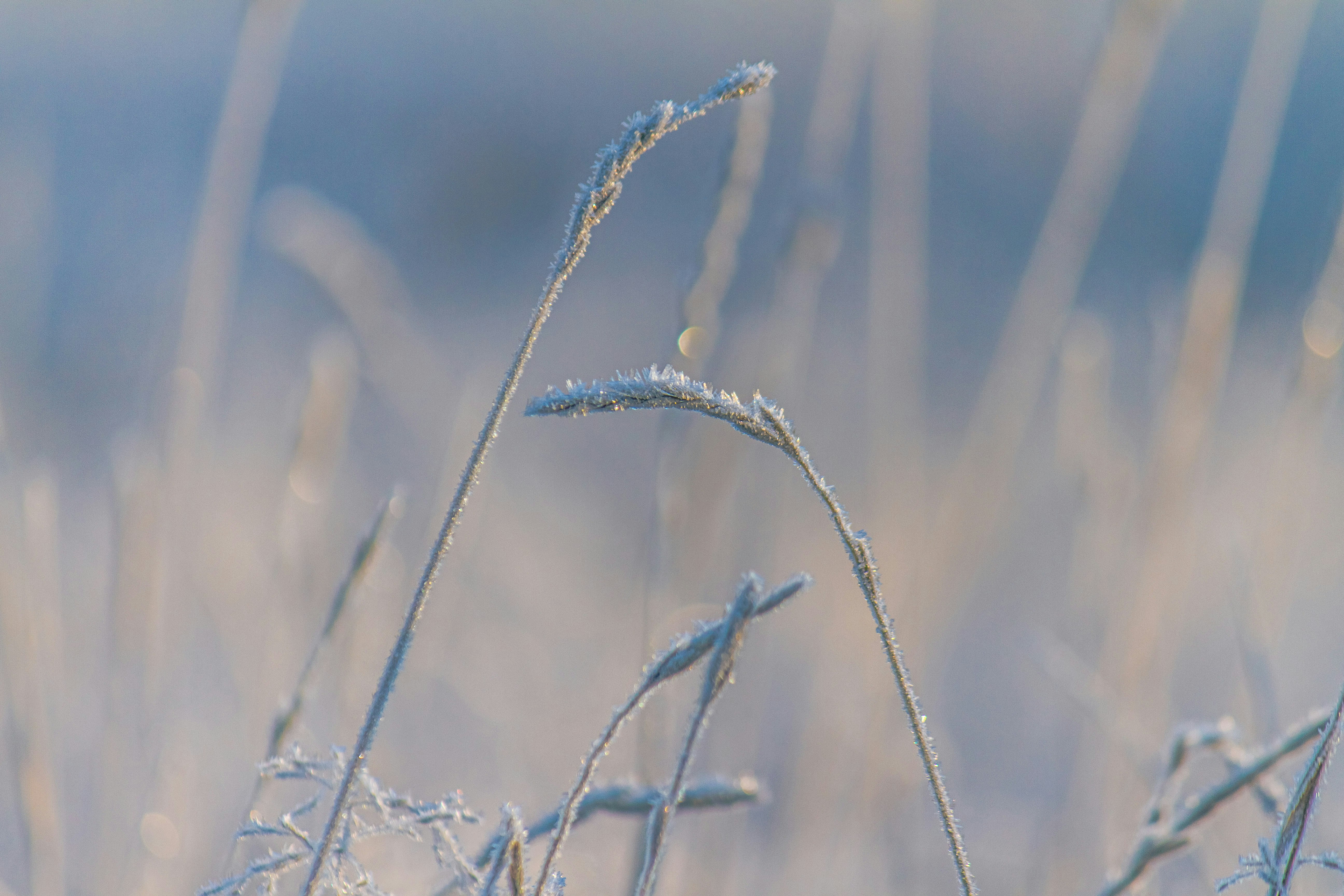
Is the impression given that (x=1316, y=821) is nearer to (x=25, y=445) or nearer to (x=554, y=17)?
(x=25, y=445)

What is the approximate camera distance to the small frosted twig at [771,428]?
0.83 ft

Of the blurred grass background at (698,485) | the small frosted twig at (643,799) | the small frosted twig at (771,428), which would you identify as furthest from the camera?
the blurred grass background at (698,485)

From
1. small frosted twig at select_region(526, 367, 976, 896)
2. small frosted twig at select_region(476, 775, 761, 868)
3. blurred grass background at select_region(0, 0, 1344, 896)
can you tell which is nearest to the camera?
small frosted twig at select_region(526, 367, 976, 896)

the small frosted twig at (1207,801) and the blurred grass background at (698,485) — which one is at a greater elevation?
the blurred grass background at (698,485)

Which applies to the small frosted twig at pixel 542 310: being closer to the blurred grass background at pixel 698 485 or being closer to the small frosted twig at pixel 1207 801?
the blurred grass background at pixel 698 485

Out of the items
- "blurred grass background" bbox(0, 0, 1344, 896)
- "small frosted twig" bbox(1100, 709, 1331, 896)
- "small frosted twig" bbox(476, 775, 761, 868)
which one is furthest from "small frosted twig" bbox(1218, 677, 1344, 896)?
"blurred grass background" bbox(0, 0, 1344, 896)

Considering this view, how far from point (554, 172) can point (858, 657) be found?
391 centimetres

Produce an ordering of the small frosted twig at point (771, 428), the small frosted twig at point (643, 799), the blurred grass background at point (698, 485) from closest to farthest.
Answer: the small frosted twig at point (771, 428) → the small frosted twig at point (643, 799) → the blurred grass background at point (698, 485)

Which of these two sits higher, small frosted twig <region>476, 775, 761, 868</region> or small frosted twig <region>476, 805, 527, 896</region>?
small frosted twig <region>476, 775, 761, 868</region>

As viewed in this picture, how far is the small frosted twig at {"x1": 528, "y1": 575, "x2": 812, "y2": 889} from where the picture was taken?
27cm

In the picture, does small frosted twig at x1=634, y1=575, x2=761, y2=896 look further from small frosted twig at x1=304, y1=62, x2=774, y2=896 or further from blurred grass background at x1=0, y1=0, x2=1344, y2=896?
blurred grass background at x1=0, y1=0, x2=1344, y2=896

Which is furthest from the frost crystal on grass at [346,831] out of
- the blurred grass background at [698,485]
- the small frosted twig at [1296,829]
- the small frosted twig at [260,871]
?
the small frosted twig at [1296,829]

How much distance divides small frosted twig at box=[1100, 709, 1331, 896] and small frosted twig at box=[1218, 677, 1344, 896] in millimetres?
42

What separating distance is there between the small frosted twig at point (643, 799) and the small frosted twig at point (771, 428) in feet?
0.30
